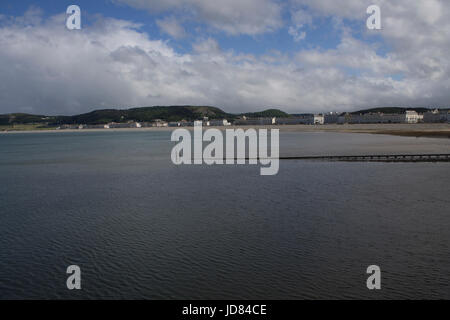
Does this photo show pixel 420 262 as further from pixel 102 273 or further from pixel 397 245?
pixel 102 273

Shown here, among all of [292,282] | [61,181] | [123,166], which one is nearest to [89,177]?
[61,181]

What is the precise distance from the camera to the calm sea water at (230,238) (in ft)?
29.1

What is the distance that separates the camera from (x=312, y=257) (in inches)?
412

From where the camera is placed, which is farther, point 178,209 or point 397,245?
point 178,209

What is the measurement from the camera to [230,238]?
12.3m

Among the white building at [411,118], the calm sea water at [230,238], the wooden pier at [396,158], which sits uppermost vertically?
the white building at [411,118]

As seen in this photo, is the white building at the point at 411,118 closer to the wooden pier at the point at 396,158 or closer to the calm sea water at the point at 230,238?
the wooden pier at the point at 396,158

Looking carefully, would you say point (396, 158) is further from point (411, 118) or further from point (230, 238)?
point (411, 118)

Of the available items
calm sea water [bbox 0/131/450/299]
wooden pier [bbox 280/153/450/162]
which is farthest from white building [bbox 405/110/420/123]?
calm sea water [bbox 0/131/450/299]

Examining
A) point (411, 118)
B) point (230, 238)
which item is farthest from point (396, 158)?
point (411, 118)

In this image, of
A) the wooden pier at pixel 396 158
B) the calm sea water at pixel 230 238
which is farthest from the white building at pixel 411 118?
the calm sea water at pixel 230 238

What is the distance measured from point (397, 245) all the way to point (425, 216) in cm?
387

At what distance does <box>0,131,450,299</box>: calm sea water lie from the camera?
8.86m

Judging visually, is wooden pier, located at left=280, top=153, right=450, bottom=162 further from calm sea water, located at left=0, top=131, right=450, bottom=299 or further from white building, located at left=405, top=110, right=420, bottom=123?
white building, located at left=405, top=110, right=420, bottom=123
